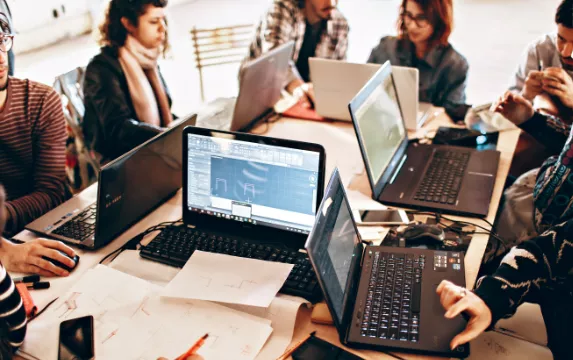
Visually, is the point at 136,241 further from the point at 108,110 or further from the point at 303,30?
the point at 303,30

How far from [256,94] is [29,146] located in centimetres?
89

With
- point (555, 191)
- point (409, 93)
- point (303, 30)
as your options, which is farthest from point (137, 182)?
point (303, 30)

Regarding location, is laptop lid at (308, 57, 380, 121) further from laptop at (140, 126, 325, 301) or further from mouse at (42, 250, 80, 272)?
mouse at (42, 250, 80, 272)

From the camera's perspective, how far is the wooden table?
1332mm

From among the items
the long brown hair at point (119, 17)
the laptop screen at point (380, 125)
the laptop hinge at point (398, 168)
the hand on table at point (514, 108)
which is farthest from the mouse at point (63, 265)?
the hand on table at point (514, 108)

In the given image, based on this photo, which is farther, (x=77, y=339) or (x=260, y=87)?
(x=260, y=87)

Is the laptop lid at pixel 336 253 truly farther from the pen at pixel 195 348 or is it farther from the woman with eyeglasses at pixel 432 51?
the woman with eyeglasses at pixel 432 51

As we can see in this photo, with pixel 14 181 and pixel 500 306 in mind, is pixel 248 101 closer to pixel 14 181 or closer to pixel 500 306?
pixel 14 181

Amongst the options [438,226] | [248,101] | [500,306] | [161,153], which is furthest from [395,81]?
[500,306]

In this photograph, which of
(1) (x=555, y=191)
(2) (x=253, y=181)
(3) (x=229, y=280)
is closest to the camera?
(3) (x=229, y=280)

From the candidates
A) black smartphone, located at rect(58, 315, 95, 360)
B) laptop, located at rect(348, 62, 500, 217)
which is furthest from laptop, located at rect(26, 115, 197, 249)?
laptop, located at rect(348, 62, 500, 217)

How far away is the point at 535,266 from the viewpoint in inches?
52.5

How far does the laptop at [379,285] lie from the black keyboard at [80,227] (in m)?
0.78

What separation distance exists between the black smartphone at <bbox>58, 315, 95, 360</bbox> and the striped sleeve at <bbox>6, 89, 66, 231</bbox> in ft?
2.48
